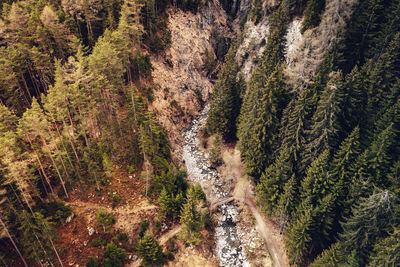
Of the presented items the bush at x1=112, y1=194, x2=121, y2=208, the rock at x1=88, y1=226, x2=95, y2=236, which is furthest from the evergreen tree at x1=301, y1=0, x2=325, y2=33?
the rock at x1=88, y1=226, x2=95, y2=236

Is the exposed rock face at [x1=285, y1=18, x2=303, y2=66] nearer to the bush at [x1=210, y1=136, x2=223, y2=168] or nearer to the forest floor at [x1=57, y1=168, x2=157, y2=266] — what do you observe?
the bush at [x1=210, y1=136, x2=223, y2=168]

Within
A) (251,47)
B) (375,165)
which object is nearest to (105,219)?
(375,165)

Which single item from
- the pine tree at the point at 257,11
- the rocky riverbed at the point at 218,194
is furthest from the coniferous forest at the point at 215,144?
the pine tree at the point at 257,11

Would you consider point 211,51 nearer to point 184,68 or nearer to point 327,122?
point 184,68

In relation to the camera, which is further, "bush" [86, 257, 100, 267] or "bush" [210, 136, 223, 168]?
"bush" [210, 136, 223, 168]

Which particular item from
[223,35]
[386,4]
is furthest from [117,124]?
[223,35]

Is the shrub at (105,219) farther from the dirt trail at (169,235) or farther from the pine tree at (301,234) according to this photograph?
the pine tree at (301,234)

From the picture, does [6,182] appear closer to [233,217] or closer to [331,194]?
[233,217]
